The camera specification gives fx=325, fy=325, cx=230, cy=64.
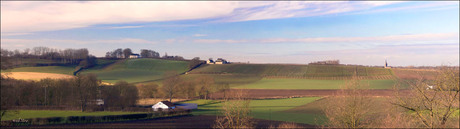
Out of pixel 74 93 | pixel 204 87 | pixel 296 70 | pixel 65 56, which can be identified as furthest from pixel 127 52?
pixel 74 93

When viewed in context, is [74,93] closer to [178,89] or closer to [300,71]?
[178,89]

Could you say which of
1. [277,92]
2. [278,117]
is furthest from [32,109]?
[277,92]

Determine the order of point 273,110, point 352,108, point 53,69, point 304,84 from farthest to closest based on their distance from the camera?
point 53,69 < point 304,84 < point 273,110 < point 352,108

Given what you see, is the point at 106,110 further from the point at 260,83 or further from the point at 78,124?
the point at 260,83

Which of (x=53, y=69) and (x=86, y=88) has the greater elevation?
(x=53, y=69)

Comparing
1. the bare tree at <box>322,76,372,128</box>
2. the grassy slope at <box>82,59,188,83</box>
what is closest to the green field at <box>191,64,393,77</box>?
the grassy slope at <box>82,59,188,83</box>
